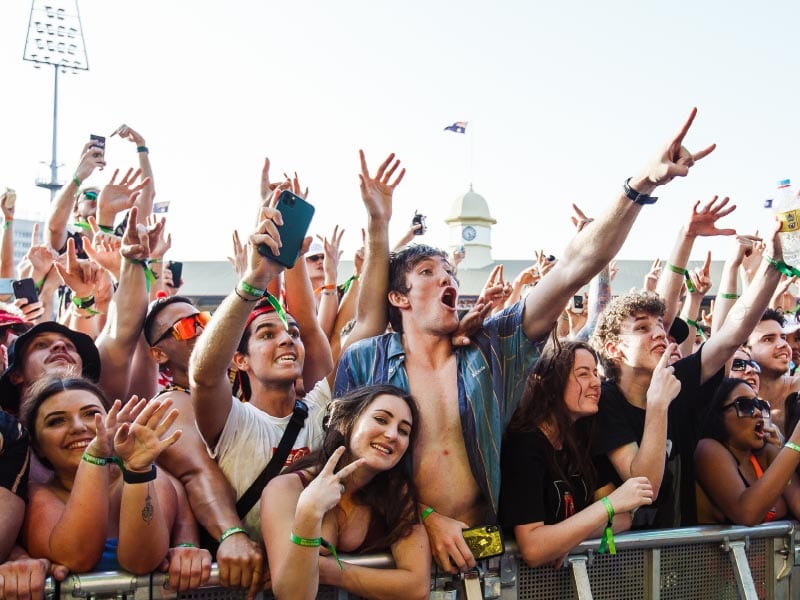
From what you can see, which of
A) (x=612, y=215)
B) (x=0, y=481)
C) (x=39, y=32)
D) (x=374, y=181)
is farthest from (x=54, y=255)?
(x=39, y=32)

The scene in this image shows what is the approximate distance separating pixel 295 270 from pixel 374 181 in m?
0.56

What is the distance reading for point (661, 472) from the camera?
341cm

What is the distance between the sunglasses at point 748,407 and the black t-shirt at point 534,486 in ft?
3.26

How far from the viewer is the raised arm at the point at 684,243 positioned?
4.11 meters

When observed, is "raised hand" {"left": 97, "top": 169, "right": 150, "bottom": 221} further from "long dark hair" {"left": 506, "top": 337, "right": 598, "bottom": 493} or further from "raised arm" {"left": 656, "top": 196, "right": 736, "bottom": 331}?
"raised arm" {"left": 656, "top": 196, "right": 736, "bottom": 331}

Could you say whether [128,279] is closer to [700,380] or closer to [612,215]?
[612,215]

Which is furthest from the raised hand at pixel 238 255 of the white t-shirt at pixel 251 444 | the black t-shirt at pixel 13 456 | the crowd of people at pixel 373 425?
the black t-shirt at pixel 13 456

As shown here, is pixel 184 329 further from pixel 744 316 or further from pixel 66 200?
pixel 744 316

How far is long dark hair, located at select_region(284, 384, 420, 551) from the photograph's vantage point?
298cm

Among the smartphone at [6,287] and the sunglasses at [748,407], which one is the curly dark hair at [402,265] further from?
the smartphone at [6,287]

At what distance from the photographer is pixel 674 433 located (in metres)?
3.86

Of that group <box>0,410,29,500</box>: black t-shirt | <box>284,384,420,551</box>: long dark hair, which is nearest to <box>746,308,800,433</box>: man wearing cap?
<box>284,384,420,551</box>: long dark hair

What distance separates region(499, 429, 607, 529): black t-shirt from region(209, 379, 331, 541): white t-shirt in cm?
74

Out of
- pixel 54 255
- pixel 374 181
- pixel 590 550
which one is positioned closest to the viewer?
pixel 590 550
